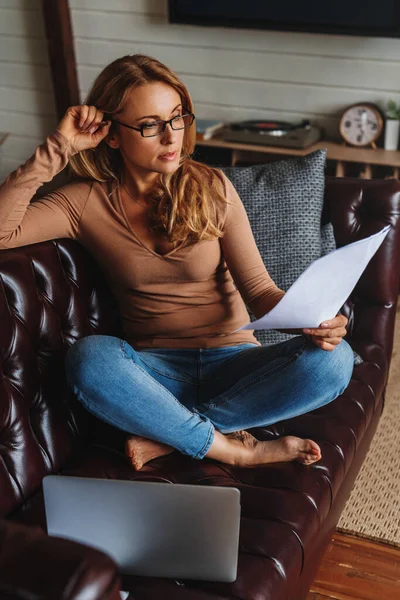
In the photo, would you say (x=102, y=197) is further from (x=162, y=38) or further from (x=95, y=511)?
(x=162, y=38)

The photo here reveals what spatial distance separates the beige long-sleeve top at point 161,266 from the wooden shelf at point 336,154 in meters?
1.59

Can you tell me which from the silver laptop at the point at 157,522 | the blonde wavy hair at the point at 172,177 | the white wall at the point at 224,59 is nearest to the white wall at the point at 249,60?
the white wall at the point at 224,59

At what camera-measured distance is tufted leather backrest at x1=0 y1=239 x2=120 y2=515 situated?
1.52m

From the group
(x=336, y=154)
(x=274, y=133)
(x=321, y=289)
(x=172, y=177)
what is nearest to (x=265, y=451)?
(x=321, y=289)

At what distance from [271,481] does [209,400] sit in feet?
0.82

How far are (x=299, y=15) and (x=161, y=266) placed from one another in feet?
6.59

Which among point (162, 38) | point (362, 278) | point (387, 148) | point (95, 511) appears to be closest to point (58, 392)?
point (95, 511)

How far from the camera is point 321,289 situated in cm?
145

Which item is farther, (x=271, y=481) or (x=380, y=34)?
(x=380, y=34)

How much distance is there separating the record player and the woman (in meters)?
1.66

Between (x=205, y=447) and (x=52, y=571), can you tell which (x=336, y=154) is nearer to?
(x=205, y=447)

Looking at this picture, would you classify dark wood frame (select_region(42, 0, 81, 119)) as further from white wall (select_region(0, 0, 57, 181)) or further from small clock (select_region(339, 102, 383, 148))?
small clock (select_region(339, 102, 383, 148))

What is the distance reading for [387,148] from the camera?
3.36m

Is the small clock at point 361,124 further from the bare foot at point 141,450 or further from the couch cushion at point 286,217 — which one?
the bare foot at point 141,450
